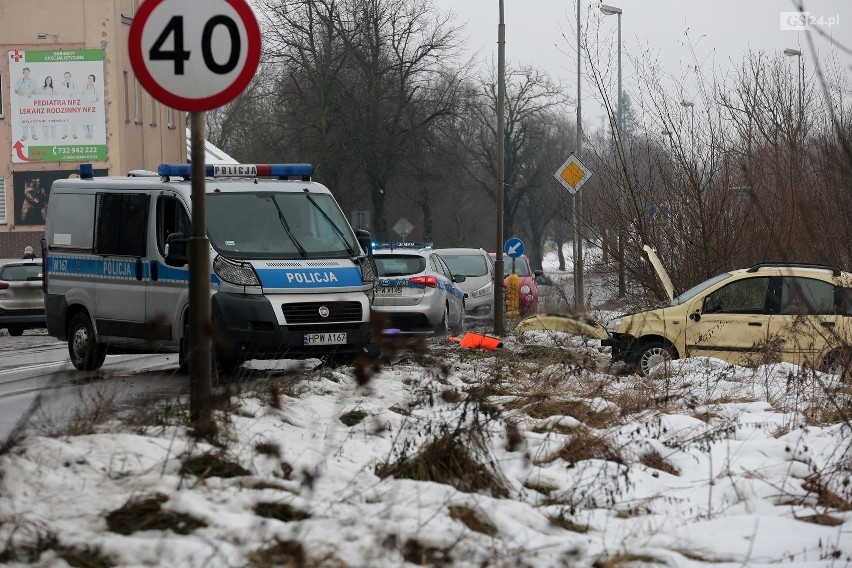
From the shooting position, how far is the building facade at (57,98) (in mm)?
48656

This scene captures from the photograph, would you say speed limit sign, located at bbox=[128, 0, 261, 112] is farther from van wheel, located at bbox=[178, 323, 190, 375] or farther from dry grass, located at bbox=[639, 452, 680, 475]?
van wheel, located at bbox=[178, 323, 190, 375]

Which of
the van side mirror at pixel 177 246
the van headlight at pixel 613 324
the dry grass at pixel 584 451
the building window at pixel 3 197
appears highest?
the building window at pixel 3 197

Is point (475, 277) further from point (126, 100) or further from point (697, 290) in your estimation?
point (126, 100)

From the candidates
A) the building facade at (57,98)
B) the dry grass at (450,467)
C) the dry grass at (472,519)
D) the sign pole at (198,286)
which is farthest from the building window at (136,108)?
the dry grass at (472,519)

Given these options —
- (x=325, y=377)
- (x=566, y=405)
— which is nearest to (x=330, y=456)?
(x=566, y=405)

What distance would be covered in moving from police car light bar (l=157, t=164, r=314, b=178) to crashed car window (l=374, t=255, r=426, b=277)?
4.23 metres

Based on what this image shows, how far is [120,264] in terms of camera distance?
567 inches

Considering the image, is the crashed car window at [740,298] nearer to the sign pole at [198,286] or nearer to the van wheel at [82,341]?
the van wheel at [82,341]

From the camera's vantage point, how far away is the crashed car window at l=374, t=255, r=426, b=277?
63.0 ft

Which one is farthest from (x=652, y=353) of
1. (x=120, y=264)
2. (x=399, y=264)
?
(x=120, y=264)

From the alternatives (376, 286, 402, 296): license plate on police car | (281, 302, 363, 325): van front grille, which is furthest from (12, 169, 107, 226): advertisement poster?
(281, 302, 363, 325): van front grille

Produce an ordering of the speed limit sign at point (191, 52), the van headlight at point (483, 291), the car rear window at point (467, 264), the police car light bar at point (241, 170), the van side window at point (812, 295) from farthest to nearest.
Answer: the car rear window at point (467, 264) < the van headlight at point (483, 291) < the police car light bar at point (241, 170) < the van side window at point (812, 295) < the speed limit sign at point (191, 52)

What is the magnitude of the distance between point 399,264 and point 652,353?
546cm

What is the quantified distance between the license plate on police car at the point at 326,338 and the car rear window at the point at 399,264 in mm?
5812
